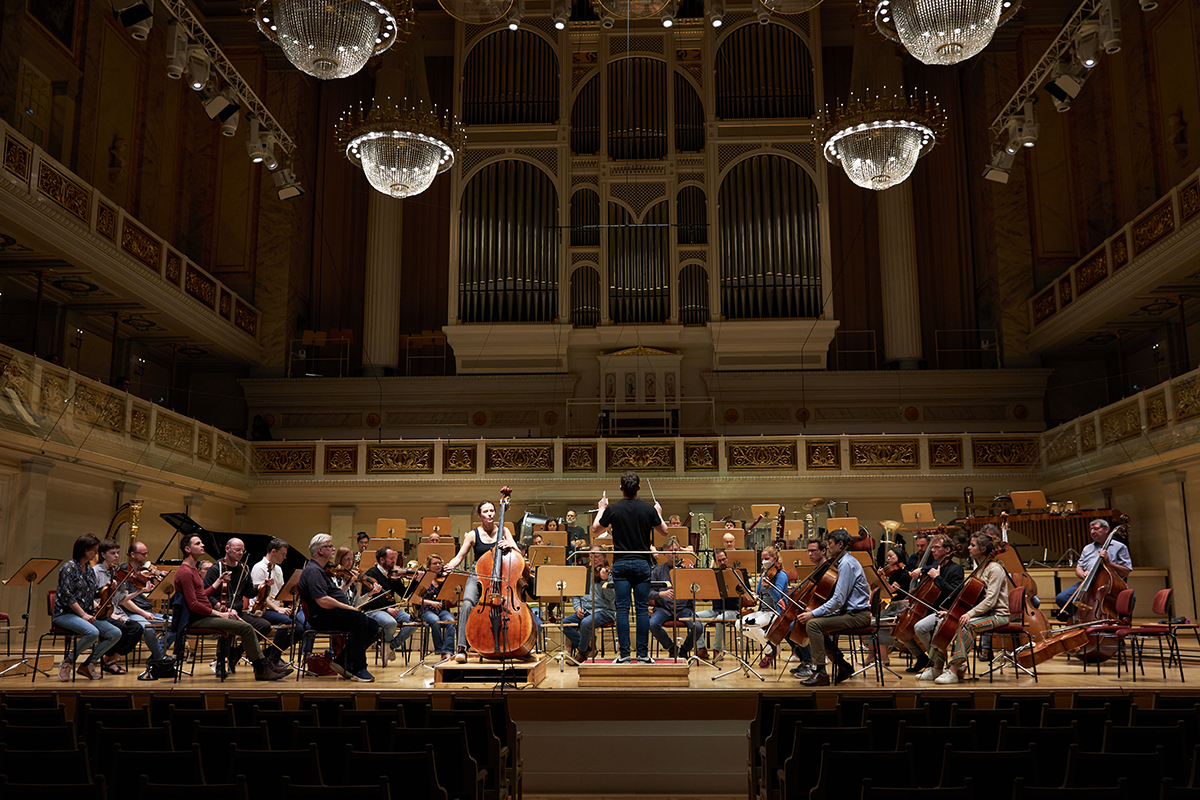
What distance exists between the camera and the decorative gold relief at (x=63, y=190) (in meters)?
10.9

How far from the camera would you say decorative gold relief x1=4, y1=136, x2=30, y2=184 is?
1020 cm

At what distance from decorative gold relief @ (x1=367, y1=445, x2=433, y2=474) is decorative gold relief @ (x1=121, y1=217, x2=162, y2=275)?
4.04 m

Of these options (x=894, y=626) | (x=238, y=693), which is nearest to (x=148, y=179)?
(x=238, y=693)

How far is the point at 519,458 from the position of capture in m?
14.6

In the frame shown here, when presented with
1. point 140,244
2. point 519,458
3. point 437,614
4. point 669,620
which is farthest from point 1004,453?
point 140,244

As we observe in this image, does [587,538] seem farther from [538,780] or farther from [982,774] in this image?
[982,774]

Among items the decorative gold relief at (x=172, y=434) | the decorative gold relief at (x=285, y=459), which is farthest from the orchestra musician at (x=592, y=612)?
the decorative gold relief at (x=285, y=459)

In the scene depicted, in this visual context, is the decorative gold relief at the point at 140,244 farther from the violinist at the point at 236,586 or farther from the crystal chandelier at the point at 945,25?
the crystal chandelier at the point at 945,25

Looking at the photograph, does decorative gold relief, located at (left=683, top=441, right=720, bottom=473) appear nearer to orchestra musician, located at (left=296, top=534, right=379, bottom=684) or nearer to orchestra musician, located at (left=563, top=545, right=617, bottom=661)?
orchestra musician, located at (left=563, top=545, right=617, bottom=661)

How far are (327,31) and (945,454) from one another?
1083 centimetres

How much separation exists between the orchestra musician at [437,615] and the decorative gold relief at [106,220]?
23.1 ft

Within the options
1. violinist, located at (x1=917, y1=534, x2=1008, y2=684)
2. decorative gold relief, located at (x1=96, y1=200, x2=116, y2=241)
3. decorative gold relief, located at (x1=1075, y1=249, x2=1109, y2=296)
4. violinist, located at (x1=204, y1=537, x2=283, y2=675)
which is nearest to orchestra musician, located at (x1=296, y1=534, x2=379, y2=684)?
violinist, located at (x1=204, y1=537, x2=283, y2=675)

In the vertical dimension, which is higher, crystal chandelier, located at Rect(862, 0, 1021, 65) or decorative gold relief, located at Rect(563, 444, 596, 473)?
crystal chandelier, located at Rect(862, 0, 1021, 65)

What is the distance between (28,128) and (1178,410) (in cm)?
1433
